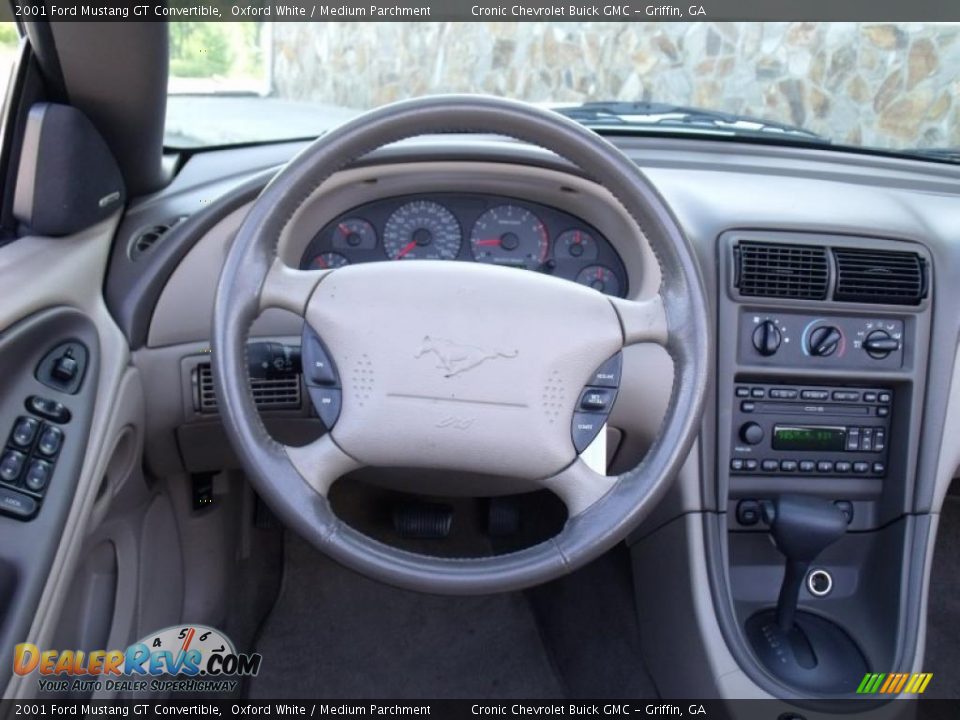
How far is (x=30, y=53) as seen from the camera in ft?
5.22

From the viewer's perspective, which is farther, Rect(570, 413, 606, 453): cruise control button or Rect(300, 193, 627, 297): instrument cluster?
Rect(300, 193, 627, 297): instrument cluster

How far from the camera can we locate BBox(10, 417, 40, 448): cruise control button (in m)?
1.32

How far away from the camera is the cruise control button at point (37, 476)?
4.32 ft

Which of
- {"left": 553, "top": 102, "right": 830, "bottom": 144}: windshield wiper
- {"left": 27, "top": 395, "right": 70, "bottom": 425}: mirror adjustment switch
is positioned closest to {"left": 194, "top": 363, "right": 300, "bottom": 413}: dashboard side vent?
{"left": 27, "top": 395, "right": 70, "bottom": 425}: mirror adjustment switch

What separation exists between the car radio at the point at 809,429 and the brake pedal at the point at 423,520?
730mm

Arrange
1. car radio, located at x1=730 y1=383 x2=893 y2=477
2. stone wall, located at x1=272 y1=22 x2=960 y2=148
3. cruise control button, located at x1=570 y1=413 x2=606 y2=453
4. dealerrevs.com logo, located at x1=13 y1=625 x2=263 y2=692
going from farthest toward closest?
1. stone wall, located at x1=272 y1=22 x2=960 y2=148
2. car radio, located at x1=730 y1=383 x2=893 y2=477
3. dealerrevs.com logo, located at x1=13 y1=625 x2=263 y2=692
4. cruise control button, located at x1=570 y1=413 x2=606 y2=453

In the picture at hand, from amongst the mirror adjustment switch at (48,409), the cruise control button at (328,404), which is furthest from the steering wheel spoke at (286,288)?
the mirror adjustment switch at (48,409)

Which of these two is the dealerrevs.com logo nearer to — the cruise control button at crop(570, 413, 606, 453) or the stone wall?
the cruise control button at crop(570, 413, 606, 453)

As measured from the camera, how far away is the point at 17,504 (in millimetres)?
1294

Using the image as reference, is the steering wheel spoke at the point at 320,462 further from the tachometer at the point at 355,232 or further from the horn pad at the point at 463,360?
the tachometer at the point at 355,232

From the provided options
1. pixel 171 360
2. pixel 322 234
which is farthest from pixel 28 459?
pixel 322 234

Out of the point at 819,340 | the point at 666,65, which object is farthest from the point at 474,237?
the point at 666,65

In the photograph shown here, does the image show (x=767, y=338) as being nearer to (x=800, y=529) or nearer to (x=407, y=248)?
(x=800, y=529)

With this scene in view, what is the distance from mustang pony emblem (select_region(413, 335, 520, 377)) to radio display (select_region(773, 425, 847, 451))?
787mm
